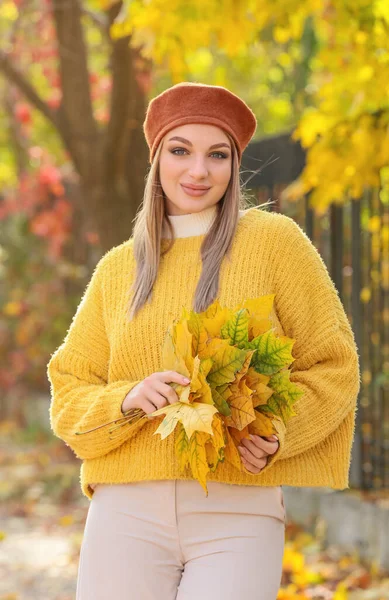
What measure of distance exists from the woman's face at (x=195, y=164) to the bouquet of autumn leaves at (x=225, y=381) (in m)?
0.48

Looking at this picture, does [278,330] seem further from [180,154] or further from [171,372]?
[180,154]

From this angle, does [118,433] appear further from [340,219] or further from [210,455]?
[340,219]

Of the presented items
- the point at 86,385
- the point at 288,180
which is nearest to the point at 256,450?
the point at 86,385

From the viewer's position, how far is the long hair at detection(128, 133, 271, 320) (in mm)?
2857

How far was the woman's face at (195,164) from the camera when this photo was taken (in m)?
2.90

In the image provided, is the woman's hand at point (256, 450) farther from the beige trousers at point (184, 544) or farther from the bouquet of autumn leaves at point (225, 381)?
the beige trousers at point (184, 544)

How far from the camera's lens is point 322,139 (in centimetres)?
483

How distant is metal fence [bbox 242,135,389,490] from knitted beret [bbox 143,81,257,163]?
2.84 metres

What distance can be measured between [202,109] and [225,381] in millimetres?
873

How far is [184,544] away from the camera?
2.71 m

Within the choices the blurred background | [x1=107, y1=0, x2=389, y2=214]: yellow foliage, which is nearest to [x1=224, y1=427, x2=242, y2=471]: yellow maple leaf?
the blurred background

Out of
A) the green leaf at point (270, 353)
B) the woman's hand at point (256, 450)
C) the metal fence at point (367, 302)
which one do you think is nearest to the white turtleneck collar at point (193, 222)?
the green leaf at point (270, 353)

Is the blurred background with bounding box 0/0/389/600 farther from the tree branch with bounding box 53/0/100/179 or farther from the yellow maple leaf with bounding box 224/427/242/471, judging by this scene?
the yellow maple leaf with bounding box 224/427/242/471

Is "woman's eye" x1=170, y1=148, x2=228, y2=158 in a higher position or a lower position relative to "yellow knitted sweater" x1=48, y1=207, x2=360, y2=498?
higher
